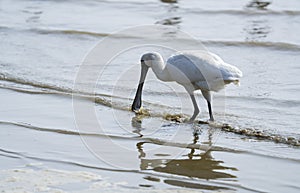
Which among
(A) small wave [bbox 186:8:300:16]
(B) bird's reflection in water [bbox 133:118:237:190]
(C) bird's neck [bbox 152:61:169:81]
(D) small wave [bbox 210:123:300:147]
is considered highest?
(C) bird's neck [bbox 152:61:169:81]

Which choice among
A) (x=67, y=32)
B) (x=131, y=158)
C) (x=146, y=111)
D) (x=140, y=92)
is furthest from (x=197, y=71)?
(x=67, y=32)

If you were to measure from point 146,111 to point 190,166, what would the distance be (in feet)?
7.59

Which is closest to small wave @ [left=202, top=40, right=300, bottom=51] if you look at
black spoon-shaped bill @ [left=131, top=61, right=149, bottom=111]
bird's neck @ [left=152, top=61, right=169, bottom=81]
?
black spoon-shaped bill @ [left=131, top=61, right=149, bottom=111]

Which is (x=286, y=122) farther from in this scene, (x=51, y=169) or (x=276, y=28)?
(x=276, y=28)

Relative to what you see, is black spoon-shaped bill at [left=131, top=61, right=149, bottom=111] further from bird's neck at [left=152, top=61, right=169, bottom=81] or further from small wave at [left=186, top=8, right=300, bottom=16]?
small wave at [left=186, top=8, right=300, bottom=16]

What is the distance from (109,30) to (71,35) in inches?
30.8

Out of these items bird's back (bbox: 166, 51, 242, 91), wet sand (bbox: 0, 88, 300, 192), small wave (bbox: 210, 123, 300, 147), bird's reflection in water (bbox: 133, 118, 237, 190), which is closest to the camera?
wet sand (bbox: 0, 88, 300, 192)

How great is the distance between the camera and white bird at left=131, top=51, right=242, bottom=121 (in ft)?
26.0

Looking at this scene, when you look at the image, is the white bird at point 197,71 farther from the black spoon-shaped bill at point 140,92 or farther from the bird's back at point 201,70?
the black spoon-shaped bill at point 140,92

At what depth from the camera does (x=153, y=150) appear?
7168 mm

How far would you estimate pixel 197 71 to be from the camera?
8.00 metres

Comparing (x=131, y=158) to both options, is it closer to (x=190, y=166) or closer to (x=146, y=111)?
(x=190, y=166)

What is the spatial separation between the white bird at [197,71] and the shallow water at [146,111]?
1.53 ft

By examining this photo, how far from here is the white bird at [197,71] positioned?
26.0 feet
